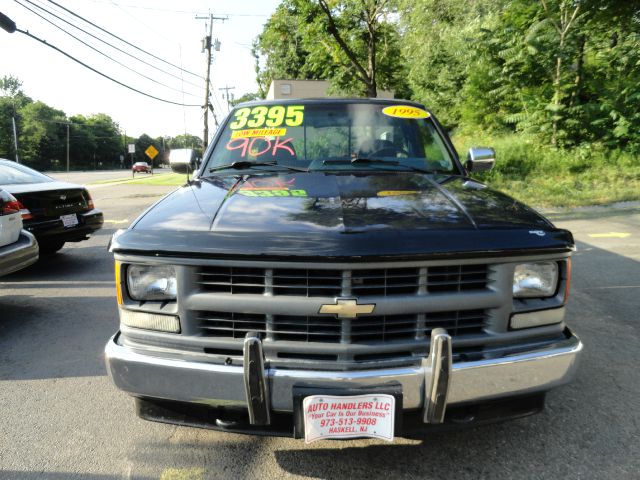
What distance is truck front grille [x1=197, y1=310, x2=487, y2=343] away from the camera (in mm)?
1847

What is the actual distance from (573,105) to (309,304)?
14.0m

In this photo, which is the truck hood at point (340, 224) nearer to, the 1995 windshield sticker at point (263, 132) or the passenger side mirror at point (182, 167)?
the 1995 windshield sticker at point (263, 132)

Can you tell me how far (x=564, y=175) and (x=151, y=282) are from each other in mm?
13173

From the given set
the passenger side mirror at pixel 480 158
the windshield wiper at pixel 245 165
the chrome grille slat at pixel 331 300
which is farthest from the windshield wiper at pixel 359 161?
the chrome grille slat at pixel 331 300

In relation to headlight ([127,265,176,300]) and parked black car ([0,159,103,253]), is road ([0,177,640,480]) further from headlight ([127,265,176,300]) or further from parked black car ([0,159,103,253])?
parked black car ([0,159,103,253])

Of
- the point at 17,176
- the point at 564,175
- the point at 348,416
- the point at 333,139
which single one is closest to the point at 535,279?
the point at 348,416

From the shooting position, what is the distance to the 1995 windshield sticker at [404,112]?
3475 mm

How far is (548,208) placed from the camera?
10383 mm

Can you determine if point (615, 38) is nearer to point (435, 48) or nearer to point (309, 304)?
point (435, 48)

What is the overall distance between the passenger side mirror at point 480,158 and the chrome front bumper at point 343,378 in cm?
185

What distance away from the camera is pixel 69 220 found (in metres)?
6.26

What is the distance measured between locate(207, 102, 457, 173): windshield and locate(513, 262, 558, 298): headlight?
4.18 feet

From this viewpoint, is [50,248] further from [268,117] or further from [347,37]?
[347,37]

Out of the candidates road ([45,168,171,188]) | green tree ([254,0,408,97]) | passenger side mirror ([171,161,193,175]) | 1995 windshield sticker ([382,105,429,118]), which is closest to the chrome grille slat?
1995 windshield sticker ([382,105,429,118])
